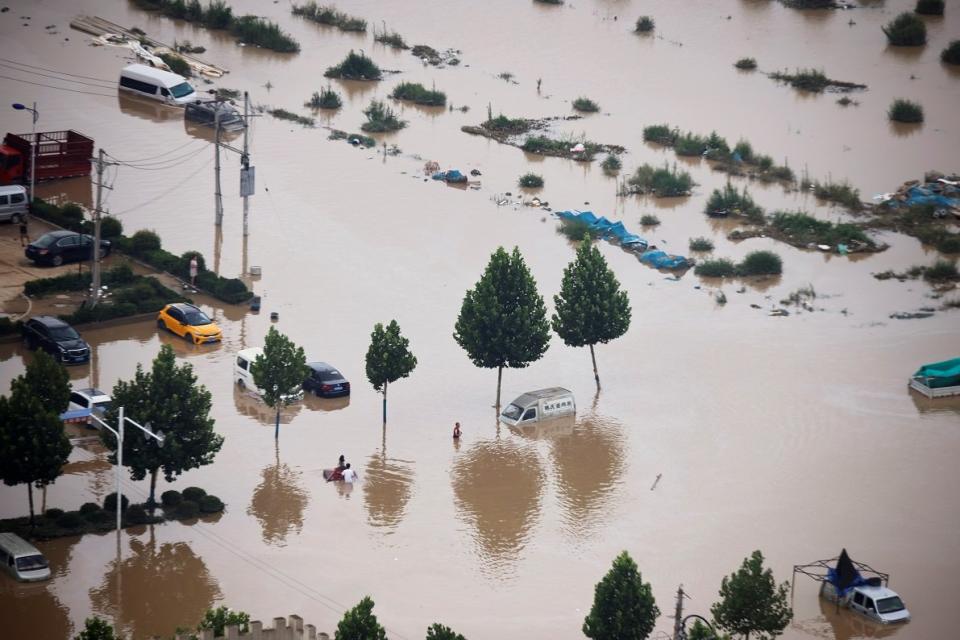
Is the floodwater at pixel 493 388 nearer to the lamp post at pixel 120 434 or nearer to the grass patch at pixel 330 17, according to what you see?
the lamp post at pixel 120 434

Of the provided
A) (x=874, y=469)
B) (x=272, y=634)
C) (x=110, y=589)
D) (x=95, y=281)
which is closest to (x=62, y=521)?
(x=110, y=589)

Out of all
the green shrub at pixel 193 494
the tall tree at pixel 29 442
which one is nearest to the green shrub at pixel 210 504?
the green shrub at pixel 193 494

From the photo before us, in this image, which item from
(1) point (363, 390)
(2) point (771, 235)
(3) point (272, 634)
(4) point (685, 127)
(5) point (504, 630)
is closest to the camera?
(3) point (272, 634)

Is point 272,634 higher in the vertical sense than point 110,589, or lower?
higher

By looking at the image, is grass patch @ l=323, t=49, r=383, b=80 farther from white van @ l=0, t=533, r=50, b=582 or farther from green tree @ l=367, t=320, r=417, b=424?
white van @ l=0, t=533, r=50, b=582

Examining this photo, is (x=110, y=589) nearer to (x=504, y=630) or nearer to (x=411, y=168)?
(x=504, y=630)

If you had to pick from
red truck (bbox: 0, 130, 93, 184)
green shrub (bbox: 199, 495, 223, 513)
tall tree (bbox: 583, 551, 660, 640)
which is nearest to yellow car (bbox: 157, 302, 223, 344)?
green shrub (bbox: 199, 495, 223, 513)

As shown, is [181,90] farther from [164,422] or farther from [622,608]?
[622,608]

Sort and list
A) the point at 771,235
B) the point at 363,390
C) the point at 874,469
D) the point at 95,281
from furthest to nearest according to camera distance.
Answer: the point at 771,235 → the point at 95,281 → the point at 363,390 → the point at 874,469
